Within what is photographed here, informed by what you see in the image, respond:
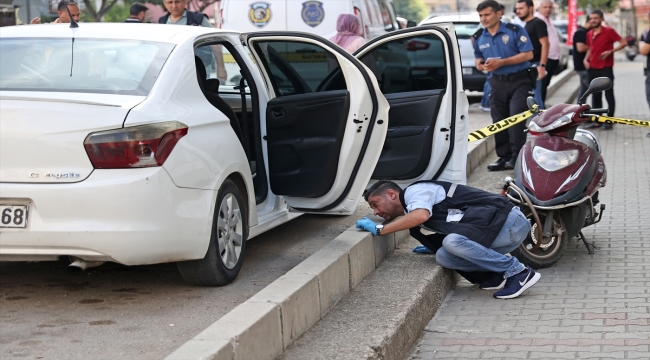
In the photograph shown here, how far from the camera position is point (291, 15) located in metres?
12.6

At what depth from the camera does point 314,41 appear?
594 centimetres

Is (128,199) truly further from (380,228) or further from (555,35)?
(555,35)

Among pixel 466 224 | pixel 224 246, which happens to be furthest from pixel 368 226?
pixel 224 246

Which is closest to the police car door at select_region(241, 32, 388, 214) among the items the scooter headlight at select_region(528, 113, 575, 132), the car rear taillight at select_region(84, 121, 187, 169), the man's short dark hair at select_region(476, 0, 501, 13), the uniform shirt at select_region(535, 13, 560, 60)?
the scooter headlight at select_region(528, 113, 575, 132)

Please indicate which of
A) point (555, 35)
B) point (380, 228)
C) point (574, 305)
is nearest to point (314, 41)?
point (380, 228)

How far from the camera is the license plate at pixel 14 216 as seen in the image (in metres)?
4.73

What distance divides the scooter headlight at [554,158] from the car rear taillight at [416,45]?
26.2 feet

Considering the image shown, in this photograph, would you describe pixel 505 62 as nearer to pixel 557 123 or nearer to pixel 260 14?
pixel 557 123

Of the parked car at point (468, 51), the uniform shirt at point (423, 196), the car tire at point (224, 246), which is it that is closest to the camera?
the car tire at point (224, 246)

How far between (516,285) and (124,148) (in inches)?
105

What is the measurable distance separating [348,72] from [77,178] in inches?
77.2

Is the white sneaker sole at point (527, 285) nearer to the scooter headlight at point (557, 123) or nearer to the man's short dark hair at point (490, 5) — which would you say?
the scooter headlight at point (557, 123)

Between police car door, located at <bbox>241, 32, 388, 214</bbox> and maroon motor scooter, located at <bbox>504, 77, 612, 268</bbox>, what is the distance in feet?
4.03

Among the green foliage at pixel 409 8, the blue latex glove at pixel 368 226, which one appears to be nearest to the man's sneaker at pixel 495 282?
the blue latex glove at pixel 368 226
